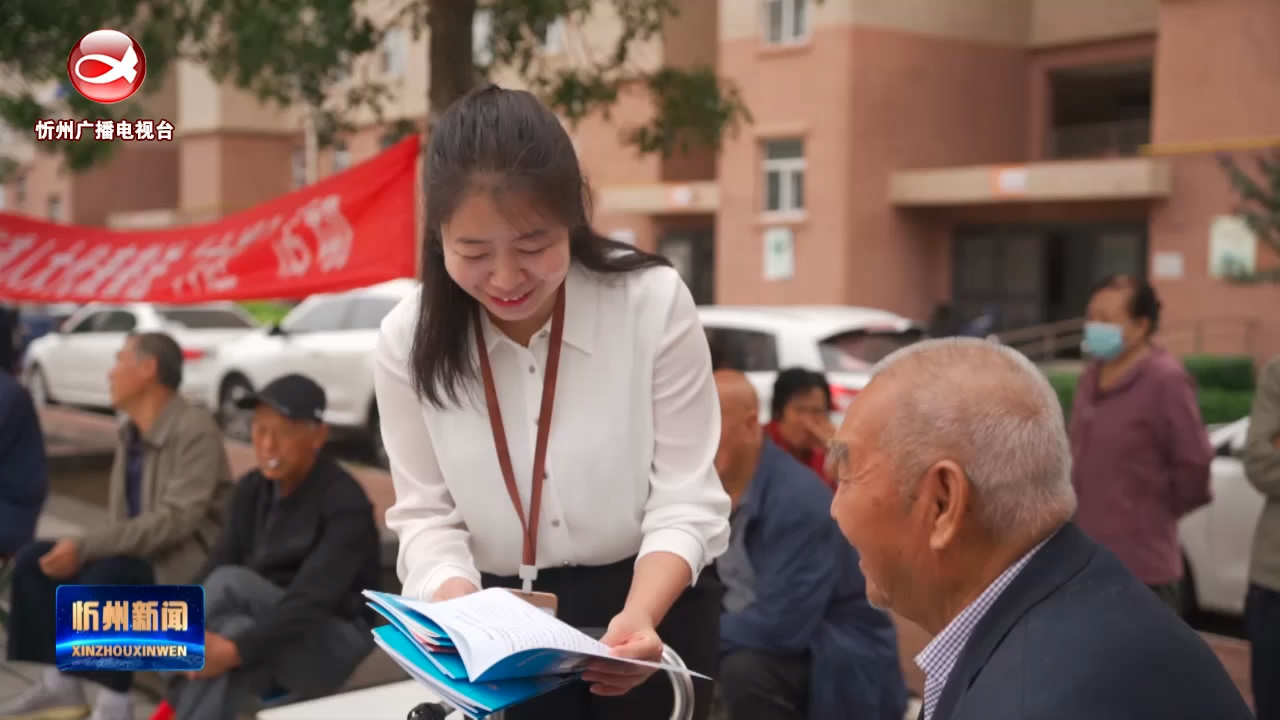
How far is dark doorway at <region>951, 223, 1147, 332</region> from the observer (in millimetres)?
23734

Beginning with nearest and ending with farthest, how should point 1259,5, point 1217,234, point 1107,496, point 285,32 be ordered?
point 1107,496
point 285,32
point 1259,5
point 1217,234

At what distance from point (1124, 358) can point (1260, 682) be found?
5.19 ft

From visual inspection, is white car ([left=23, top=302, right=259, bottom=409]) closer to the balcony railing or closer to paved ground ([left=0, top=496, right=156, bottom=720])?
paved ground ([left=0, top=496, right=156, bottom=720])

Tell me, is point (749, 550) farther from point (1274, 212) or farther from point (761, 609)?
point (1274, 212)

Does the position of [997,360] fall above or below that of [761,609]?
above

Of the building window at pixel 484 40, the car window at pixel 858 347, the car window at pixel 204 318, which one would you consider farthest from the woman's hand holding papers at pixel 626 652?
the car window at pixel 204 318

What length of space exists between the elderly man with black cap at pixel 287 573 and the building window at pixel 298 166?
2989cm

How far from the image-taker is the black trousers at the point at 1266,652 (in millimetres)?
4152

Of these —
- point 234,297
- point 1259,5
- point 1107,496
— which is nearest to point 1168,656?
point 1107,496

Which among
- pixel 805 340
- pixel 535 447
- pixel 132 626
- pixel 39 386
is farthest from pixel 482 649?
pixel 39 386

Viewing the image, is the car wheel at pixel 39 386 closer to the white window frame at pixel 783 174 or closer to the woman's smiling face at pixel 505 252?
the white window frame at pixel 783 174

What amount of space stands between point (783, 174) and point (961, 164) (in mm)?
3350

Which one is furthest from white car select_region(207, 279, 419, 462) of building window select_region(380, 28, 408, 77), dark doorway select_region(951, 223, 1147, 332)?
dark doorway select_region(951, 223, 1147, 332)

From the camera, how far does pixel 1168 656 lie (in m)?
1.57
